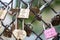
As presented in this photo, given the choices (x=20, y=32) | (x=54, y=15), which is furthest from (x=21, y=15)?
(x=54, y=15)

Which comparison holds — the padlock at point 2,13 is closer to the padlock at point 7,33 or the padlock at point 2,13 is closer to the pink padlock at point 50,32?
the padlock at point 7,33

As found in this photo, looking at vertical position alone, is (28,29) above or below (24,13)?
below

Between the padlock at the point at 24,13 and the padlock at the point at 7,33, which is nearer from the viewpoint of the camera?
the padlock at the point at 24,13

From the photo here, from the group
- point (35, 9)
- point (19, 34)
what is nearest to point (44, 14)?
point (35, 9)

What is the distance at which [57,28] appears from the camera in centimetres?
115

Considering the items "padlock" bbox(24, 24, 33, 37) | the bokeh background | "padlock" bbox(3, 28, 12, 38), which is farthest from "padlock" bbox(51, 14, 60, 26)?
"padlock" bbox(3, 28, 12, 38)

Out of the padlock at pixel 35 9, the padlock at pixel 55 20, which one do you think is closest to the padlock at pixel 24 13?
the padlock at pixel 35 9

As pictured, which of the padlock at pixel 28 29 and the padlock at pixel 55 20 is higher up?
the padlock at pixel 55 20

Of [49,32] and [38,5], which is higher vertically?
[38,5]

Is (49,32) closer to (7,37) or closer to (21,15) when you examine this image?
(21,15)

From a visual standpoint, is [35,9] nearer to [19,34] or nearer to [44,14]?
[44,14]

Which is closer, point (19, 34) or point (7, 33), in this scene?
point (19, 34)

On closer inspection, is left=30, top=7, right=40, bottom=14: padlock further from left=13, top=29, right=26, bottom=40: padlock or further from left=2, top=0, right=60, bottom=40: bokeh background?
left=13, top=29, right=26, bottom=40: padlock

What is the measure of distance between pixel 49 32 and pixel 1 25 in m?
0.32
